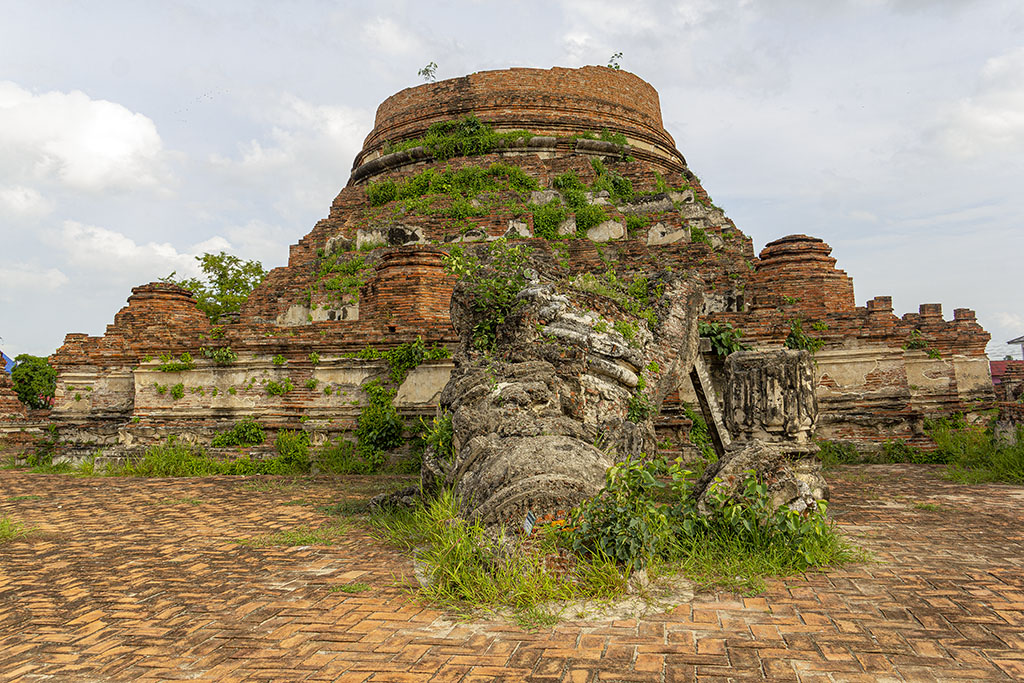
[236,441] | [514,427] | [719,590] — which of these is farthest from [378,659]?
[236,441]

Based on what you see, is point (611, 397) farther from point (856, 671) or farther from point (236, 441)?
point (236, 441)

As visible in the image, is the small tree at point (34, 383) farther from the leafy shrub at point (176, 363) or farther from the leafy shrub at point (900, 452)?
the leafy shrub at point (900, 452)

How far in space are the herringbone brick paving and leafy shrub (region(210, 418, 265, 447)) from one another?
4085 mm

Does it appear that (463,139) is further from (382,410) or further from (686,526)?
(686,526)

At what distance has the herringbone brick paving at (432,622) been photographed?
2.78m

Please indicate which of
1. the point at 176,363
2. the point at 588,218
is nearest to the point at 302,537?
the point at 176,363

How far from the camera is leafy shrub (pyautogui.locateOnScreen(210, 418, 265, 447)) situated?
9625mm

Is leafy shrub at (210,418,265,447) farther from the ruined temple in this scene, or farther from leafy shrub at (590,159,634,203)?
leafy shrub at (590,159,634,203)

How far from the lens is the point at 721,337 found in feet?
29.1

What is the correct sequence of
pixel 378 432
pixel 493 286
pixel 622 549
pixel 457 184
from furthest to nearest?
pixel 457 184, pixel 378 432, pixel 493 286, pixel 622 549

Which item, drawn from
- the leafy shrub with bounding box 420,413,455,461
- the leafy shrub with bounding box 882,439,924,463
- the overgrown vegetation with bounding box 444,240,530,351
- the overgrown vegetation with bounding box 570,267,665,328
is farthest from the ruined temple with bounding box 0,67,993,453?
the leafy shrub with bounding box 420,413,455,461

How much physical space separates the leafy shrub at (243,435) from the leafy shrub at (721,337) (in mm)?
6817

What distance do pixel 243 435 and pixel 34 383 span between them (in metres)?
14.2

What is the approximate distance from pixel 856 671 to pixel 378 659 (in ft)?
6.86
